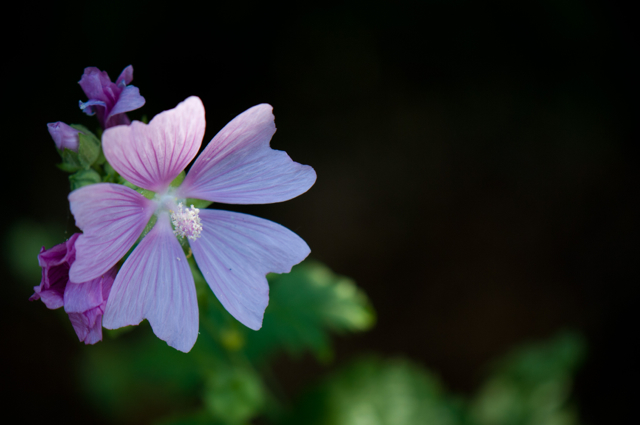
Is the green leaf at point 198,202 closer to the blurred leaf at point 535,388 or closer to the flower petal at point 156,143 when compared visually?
the flower petal at point 156,143

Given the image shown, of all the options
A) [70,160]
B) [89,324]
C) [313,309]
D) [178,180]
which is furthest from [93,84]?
[313,309]

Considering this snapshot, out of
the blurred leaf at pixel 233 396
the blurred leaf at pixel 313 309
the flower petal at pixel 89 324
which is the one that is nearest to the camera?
the flower petal at pixel 89 324

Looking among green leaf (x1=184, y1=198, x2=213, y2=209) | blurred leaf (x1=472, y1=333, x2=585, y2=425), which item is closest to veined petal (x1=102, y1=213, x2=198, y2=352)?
green leaf (x1=184, y1=198, x2=213, y2=209)

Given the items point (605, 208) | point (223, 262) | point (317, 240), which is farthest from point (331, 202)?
point (223, 262)

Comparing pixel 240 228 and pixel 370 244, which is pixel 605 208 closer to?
pixel 370 244

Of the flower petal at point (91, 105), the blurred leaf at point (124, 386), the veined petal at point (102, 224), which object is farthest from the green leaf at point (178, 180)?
the blurred leaf at point (124, 386)

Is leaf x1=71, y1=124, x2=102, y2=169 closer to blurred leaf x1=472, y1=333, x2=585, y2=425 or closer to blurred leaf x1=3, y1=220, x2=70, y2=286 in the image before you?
blurred leaf x1=3, y1=220, x2=70, y2=286

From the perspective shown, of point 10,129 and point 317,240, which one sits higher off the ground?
point 317,240
